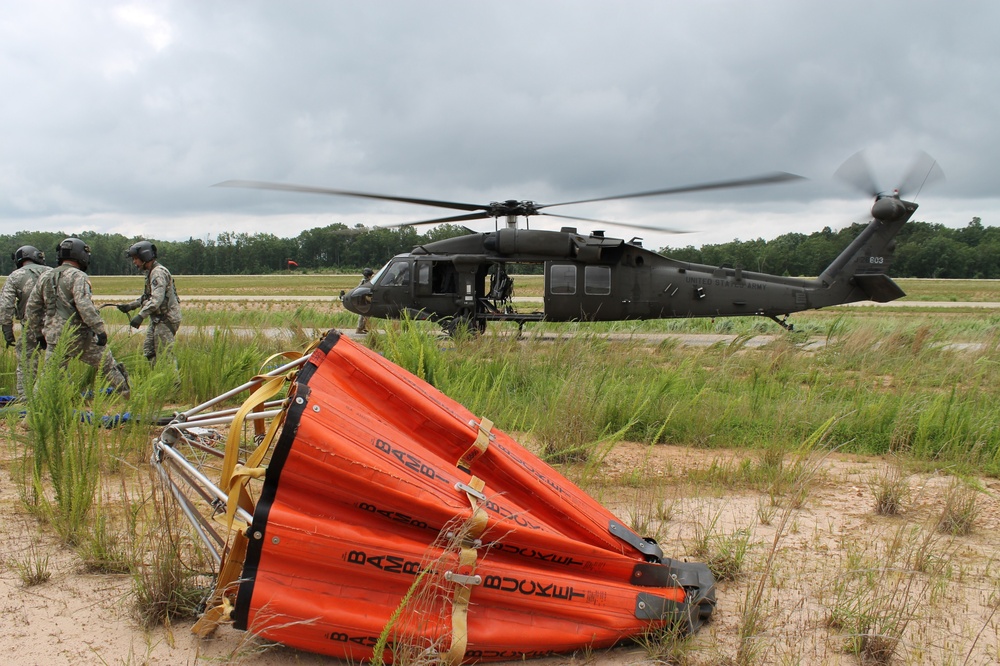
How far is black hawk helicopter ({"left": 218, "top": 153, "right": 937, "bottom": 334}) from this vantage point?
1380 cm

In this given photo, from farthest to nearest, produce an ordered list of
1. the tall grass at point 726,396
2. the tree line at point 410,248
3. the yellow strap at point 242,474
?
the tree line at point 410,248, the tall grass at point 726,396, the yellow strap at point 242,474

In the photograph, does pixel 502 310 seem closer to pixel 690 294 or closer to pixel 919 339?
pixel 690 294

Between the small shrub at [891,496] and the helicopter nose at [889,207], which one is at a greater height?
the helicopter nose at [889,207]

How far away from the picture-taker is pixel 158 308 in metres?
8.58

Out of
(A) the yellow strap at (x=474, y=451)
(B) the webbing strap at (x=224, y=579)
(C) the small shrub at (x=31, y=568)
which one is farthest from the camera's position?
(C) the small shrub at (x=31, y=568)

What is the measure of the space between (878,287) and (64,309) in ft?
49.4

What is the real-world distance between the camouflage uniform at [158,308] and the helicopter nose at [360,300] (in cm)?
559

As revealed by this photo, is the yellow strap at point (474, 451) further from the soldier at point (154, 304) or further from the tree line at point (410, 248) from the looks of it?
the tree line at point (410, 248)

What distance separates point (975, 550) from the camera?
3820 mm

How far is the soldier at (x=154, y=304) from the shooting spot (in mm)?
8492

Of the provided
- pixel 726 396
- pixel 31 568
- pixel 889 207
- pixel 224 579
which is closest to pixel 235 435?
pixel 224 579

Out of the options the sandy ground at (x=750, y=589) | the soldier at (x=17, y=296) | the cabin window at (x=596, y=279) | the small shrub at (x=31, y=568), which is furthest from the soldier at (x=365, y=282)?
the small shrub at (x=31, y=568)

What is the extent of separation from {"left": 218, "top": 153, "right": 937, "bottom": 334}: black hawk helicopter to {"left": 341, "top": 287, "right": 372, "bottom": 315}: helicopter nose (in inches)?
0.8

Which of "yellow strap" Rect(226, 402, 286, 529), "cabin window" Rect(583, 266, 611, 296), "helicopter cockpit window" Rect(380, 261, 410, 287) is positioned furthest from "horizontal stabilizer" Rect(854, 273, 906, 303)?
"yellow strap" Rect(226, 402, 286, 529)
